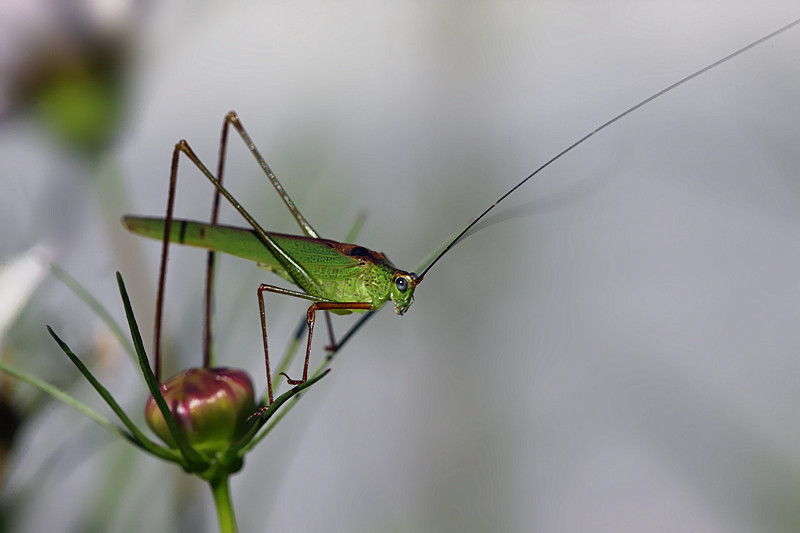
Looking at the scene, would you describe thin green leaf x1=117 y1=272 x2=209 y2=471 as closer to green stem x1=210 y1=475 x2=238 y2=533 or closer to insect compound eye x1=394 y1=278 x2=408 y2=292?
green stem x1=210 y1=475 x2=238 y2=533

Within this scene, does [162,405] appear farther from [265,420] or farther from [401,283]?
[401,283]

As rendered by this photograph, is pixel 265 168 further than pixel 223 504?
Yes

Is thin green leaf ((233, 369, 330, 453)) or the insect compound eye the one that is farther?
the insect compound eye

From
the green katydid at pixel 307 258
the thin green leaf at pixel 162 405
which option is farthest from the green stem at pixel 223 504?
the green katydid at pixel 307 258

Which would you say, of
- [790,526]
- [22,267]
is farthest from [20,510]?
[790,526]

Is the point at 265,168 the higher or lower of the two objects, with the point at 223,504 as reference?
higher

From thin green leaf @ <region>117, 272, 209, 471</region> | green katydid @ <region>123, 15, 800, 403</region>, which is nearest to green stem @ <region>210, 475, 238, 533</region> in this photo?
thin green leaf @ <region>117, 272, 209, 471</region>

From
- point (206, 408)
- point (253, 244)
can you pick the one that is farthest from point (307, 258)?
point (206, 408)
